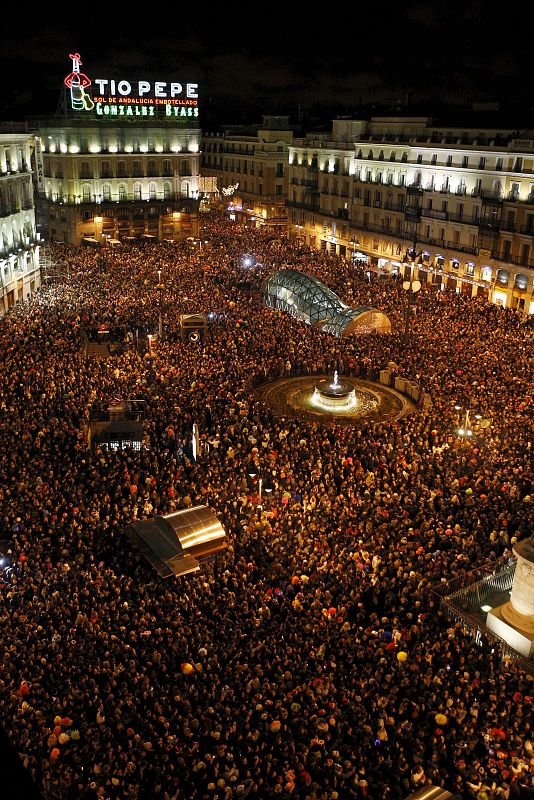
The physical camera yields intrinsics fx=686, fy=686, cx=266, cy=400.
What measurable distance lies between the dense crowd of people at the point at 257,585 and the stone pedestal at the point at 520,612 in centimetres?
78

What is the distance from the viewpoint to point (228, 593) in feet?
58.2

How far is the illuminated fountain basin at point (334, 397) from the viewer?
109 feet

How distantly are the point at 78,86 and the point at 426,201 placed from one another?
35.7 m

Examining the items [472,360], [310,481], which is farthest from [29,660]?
[472,360]

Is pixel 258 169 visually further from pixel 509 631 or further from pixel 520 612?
pixel 509 631

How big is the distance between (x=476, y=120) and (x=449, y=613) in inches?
2007

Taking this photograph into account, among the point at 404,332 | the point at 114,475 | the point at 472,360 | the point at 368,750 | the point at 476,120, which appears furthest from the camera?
the point at 476,120

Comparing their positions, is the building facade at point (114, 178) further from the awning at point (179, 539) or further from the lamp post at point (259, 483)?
the awning at point (179, 539)

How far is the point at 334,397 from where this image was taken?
33.3m

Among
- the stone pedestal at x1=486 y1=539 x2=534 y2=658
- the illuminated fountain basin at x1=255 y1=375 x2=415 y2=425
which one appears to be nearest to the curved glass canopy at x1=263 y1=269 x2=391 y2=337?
the illuminated fountain basin at x1=255 y1=375 x2=415 y2=425

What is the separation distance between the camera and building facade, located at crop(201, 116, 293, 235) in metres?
88.6

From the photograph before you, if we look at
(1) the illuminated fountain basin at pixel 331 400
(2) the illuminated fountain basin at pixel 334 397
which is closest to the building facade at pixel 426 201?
(1) the illuminated fountain basin at pixel 331 400

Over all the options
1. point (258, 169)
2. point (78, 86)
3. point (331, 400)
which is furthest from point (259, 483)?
point (258, 169)

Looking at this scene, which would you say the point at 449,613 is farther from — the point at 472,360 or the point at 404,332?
the point at 404,332
